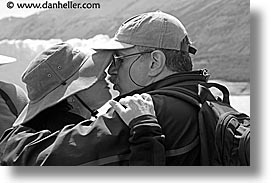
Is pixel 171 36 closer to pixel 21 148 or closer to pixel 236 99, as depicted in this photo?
pixel 236 99

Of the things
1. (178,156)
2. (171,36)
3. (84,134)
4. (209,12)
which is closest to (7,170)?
(84,134)

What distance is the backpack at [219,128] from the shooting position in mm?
1688

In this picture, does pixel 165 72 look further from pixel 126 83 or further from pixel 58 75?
pixel 58 75

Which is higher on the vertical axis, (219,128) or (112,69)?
(112,69)

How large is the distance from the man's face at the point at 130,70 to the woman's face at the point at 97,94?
1.7 inches

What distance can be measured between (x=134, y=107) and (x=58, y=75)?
25 centimetres

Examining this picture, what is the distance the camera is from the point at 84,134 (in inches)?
64.2

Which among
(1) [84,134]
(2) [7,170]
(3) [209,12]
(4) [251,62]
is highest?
(3) [209,12]

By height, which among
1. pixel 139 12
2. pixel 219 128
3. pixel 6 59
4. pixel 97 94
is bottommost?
pixel 219 128

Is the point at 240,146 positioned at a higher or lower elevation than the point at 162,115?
lower

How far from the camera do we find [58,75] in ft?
5.67

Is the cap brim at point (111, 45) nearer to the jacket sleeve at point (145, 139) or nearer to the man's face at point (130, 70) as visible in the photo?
the man's face at point (130, 70)

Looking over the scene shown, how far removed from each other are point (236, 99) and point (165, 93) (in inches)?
9.3

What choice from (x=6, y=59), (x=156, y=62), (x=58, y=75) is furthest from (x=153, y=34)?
(x=6, y=59)
